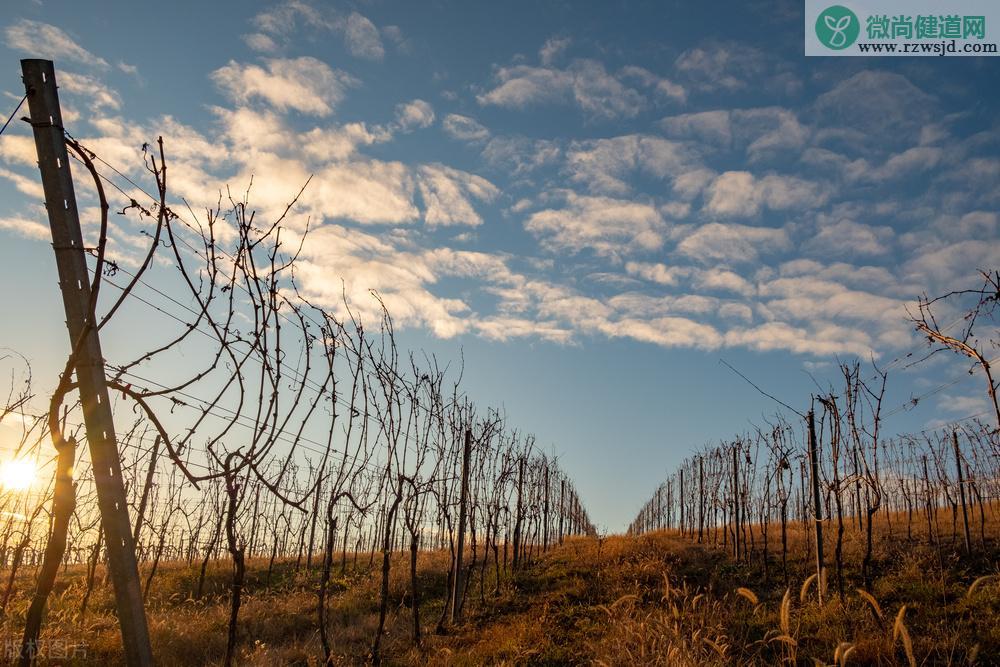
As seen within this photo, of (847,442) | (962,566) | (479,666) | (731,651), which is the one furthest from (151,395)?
(962,566)

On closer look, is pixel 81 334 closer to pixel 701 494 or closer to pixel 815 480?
pixel 815 480

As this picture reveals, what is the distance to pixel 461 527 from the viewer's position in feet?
37.2

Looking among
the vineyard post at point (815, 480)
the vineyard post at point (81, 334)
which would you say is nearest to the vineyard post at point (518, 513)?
the vineyard post at point (815, 480)

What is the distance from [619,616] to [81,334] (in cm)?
872

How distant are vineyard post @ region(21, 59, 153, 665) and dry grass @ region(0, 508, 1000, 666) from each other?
211 centimetres

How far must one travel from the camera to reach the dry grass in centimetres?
712

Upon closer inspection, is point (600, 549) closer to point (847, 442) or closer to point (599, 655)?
point (847, 442)

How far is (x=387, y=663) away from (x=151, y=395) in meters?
6.52

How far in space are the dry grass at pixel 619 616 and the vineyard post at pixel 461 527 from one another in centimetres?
38

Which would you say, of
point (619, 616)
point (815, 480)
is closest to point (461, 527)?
point (619, 616)

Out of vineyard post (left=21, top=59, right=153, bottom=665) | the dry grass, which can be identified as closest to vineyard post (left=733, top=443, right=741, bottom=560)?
the dry grass

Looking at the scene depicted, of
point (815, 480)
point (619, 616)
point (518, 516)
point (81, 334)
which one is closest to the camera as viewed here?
point (81, 334)

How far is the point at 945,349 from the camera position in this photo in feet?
15.3

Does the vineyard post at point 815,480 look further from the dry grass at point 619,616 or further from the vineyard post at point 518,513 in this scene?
the vineyard post at point 518,513
